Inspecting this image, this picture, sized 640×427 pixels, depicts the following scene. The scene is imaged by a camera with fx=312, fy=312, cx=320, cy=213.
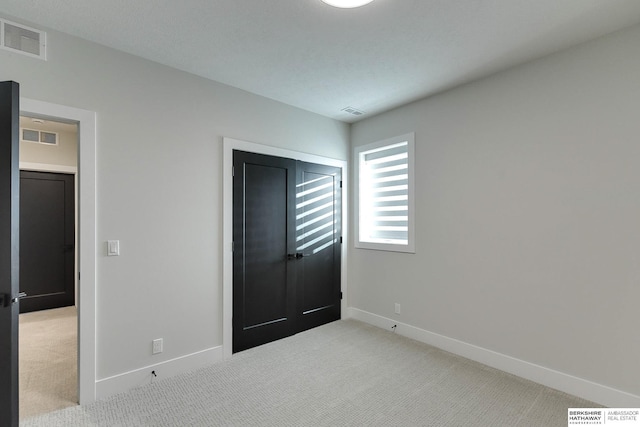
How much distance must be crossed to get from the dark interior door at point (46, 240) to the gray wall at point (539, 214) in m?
5.11

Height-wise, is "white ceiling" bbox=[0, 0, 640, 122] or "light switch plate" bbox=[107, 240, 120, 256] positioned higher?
"white ceiling" bbox=[0, 0, 640, 122]

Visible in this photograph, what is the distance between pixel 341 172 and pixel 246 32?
2.25 meters

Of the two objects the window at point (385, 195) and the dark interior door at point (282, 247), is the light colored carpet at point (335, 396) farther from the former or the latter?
the window at point (385, 195)

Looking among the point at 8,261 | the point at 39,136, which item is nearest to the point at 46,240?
the point at 39,136

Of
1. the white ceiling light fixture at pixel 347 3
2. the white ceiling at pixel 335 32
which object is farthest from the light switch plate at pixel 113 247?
the white ceiling light fixture at pixel 347 3

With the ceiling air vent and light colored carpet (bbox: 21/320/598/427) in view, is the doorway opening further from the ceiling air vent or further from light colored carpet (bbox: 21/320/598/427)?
the ceiling air vent

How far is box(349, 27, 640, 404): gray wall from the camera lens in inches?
87.6

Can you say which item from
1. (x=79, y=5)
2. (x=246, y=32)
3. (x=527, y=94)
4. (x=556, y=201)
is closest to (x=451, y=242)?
(x=556, y=201)

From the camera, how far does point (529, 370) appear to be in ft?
8.65

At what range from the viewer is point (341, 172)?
13.8 feet

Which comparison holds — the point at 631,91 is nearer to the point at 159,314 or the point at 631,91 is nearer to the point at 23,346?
the point at 159,314

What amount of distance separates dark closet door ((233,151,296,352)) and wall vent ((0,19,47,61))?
1580 mm

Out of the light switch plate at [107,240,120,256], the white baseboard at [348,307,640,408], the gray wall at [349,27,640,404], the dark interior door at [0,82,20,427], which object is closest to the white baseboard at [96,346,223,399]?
the dark interior door at [0,82,20,427]

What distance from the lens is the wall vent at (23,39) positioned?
2070mm
